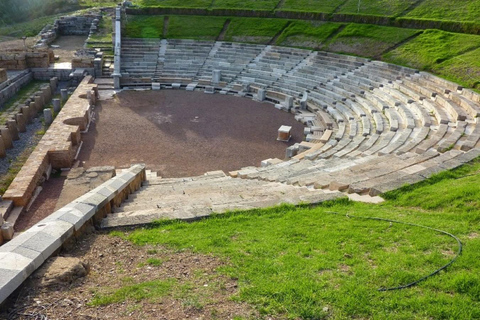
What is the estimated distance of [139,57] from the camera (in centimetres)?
3067

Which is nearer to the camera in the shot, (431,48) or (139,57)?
(431,48)

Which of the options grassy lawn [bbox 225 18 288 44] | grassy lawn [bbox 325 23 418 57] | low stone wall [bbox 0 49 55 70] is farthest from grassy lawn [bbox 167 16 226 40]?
grassy lawn [bbox 325 23 418 57]

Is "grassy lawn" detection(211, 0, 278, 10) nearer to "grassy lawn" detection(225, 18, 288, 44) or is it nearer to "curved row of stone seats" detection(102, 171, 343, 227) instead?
"grassy lawn" detection(225, 18, 288, 44)

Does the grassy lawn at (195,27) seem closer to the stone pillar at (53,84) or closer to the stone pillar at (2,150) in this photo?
the stone pillar at (53,84)

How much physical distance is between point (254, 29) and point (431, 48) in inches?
548

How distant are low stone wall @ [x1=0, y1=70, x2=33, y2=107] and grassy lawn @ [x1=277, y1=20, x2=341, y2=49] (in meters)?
18.1

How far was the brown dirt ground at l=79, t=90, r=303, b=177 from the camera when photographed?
17328 millimetres

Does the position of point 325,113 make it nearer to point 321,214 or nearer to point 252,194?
point 252,194

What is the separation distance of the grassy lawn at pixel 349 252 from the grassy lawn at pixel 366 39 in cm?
1978

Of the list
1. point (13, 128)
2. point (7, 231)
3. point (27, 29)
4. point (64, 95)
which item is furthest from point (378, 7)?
point (27, 29)

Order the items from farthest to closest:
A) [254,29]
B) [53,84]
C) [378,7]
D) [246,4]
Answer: [246,4] → [254,29] → [378,7] → [53,84]

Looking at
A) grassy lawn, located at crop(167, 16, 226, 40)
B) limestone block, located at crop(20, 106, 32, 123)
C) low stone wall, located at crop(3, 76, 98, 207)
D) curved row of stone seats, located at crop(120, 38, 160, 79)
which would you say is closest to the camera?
low stone wall, located at crop(3, 76, 98, 207)

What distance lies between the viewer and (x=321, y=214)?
8.16 metres

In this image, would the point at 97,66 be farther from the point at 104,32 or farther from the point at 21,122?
the point at 21,122
